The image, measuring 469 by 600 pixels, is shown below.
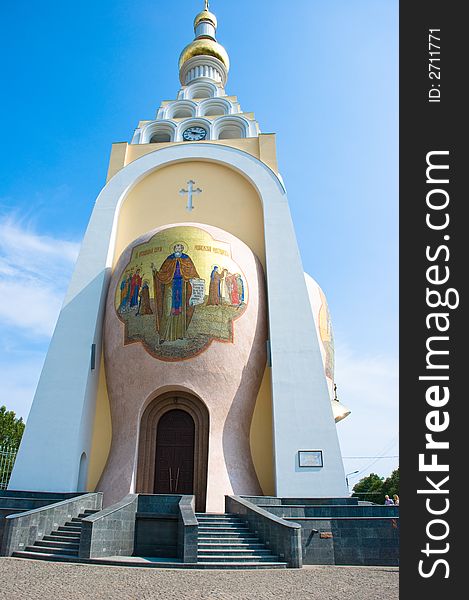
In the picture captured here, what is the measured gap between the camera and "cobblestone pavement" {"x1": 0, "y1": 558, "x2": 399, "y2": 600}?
5.03m

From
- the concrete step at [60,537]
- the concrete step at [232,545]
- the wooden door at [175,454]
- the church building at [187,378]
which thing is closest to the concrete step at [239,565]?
the concrete step at [232,545]

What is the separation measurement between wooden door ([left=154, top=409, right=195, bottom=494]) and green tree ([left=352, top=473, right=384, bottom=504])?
34.1 metres

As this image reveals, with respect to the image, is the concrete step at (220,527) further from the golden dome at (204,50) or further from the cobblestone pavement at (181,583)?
the golden dome at (204,50)

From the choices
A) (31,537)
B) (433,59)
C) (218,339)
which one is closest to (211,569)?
(31,537)

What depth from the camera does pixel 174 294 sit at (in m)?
12.2

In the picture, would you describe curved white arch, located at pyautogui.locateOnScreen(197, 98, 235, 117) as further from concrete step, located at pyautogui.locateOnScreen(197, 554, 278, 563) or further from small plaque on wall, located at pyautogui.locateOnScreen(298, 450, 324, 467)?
concrete step, located at pyautogui.locateOnScreen(197, 554, 278, 563)

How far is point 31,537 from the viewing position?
26.7 feet

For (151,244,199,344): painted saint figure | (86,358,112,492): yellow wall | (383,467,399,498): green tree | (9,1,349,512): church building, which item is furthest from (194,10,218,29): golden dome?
(383,467,399,498): green tree

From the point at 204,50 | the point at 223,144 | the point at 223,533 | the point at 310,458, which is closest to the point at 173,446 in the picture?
the point at 310,458

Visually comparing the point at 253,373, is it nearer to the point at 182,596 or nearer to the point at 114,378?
the point at 114,378

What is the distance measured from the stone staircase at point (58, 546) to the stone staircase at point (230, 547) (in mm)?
2003

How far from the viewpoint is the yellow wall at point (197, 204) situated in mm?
15250

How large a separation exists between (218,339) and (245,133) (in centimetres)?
970

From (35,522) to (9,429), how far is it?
23.3m
